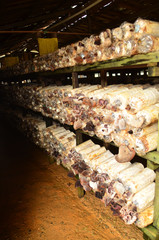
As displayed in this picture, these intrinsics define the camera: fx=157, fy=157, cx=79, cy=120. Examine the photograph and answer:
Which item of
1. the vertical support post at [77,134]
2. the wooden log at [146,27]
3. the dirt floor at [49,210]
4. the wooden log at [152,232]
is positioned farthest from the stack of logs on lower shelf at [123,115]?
the dirt floor at [49,210]

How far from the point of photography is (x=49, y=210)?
4.12m

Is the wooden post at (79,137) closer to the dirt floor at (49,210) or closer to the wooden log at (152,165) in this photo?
the dirt floor at (49,210)

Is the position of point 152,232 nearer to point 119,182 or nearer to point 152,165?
point 119,182

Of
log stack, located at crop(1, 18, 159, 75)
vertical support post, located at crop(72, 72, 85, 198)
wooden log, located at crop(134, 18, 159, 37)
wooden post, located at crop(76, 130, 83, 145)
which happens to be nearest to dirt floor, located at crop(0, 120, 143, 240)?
vertical support post, located at crop(72, 72, 85, 198)

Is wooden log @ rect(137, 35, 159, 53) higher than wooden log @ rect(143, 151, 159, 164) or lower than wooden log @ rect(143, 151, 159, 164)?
higher

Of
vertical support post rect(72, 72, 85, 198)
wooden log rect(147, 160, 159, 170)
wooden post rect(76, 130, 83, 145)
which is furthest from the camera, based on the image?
wooden post rect(76, 130, 83, 145)

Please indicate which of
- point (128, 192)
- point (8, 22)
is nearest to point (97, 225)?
point (128, 192)

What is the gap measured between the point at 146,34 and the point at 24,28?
521cm

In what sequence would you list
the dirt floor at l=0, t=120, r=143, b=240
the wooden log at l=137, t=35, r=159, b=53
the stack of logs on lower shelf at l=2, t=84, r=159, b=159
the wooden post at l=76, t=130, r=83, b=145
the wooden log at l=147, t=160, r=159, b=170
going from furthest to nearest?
the wooden post at l=76, t=130, r=83, b=145
the dirt floor at l=0, t=120, r=143, b=240
the wooden log at l=147, t=160, r=159, b=170
the stack of logs on lower shelf at l=2, t=84, r=159, b=159
the wooden log at l=137, t=35, r=159, b=53

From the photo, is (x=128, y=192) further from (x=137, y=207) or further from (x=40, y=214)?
(x=40, y=214)

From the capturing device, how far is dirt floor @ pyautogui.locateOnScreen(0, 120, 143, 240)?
3469 mm

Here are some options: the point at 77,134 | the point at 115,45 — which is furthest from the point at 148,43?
the point at 77,134

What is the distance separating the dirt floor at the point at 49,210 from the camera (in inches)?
137

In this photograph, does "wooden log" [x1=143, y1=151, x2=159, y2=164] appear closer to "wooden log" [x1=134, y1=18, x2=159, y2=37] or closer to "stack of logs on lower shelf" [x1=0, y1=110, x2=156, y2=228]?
"stack of logs on lower shelf" [x1=0, y1=110, x2=156, y2=228]
